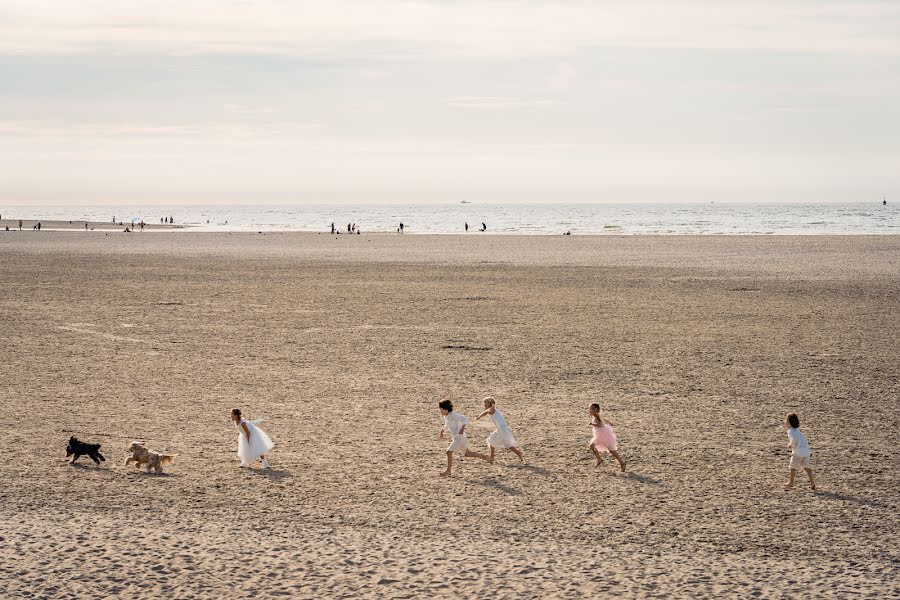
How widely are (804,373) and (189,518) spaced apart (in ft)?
42.7


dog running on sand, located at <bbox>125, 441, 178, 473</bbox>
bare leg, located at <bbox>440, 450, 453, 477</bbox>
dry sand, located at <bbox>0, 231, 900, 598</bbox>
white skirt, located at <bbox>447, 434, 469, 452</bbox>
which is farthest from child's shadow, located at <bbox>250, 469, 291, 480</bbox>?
white skirt, located at <bbox>447, 434, 469, 452</bbox>

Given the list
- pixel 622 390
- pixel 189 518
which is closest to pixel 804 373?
pixel 622 390

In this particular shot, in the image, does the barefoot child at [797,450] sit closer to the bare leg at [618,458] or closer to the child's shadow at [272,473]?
the bare leg at [618,458]

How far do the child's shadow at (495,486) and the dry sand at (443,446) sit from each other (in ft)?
0.16

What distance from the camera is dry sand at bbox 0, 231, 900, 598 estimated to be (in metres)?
8.87

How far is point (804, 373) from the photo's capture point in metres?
18.7

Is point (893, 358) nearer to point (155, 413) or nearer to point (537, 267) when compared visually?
point (155, 413)

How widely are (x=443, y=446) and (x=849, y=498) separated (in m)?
5.32

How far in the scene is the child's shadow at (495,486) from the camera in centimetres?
1119

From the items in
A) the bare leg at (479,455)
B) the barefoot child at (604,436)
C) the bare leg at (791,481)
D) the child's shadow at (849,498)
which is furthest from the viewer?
the bare leg at (479,455)

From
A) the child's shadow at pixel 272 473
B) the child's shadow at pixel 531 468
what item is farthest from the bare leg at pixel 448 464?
the child's shadow at pixel 272 473

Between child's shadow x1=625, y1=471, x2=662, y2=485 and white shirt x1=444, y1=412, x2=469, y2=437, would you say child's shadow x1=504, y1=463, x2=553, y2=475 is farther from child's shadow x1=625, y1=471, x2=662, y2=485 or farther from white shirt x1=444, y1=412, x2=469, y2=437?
child's shadow x1=625, y1=471, x2=662, y2=485

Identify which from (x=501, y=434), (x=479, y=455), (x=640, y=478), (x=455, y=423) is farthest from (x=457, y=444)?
(x=640, y=478)

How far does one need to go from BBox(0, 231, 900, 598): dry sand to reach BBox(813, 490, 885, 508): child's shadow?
57 mm
